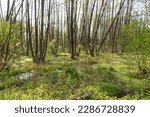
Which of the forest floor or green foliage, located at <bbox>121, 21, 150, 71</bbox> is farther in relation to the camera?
green foliage, located at <bbox>121, 21, 150, 71</bbox>

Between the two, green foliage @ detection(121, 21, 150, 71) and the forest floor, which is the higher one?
green foliage @ detection(121, 21, 150, 71)

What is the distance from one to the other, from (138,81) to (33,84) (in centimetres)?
415

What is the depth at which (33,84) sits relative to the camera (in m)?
10.6

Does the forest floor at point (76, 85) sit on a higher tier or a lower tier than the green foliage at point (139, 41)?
lower

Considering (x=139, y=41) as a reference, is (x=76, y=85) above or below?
below

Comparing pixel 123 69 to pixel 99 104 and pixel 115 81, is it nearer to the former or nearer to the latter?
pixel 115 81

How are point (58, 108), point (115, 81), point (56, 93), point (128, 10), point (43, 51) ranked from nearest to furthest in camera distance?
point (58, 108) < point (56, 93) < point (115, 81) < point (43, 51) < point (128, 10)

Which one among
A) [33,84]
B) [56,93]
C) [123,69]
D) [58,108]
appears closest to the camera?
[58,108]

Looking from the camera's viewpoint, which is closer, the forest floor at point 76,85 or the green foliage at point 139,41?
the forest floor at point 76,85

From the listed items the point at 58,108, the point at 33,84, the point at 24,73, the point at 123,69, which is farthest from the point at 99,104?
the point at 123,69

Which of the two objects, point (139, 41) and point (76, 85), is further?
point (139, 41)

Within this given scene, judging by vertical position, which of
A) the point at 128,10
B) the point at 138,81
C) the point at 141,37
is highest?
the point at 128,10

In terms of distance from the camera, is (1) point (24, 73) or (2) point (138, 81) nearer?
(2) point (138, 81)

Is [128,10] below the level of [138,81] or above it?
above
